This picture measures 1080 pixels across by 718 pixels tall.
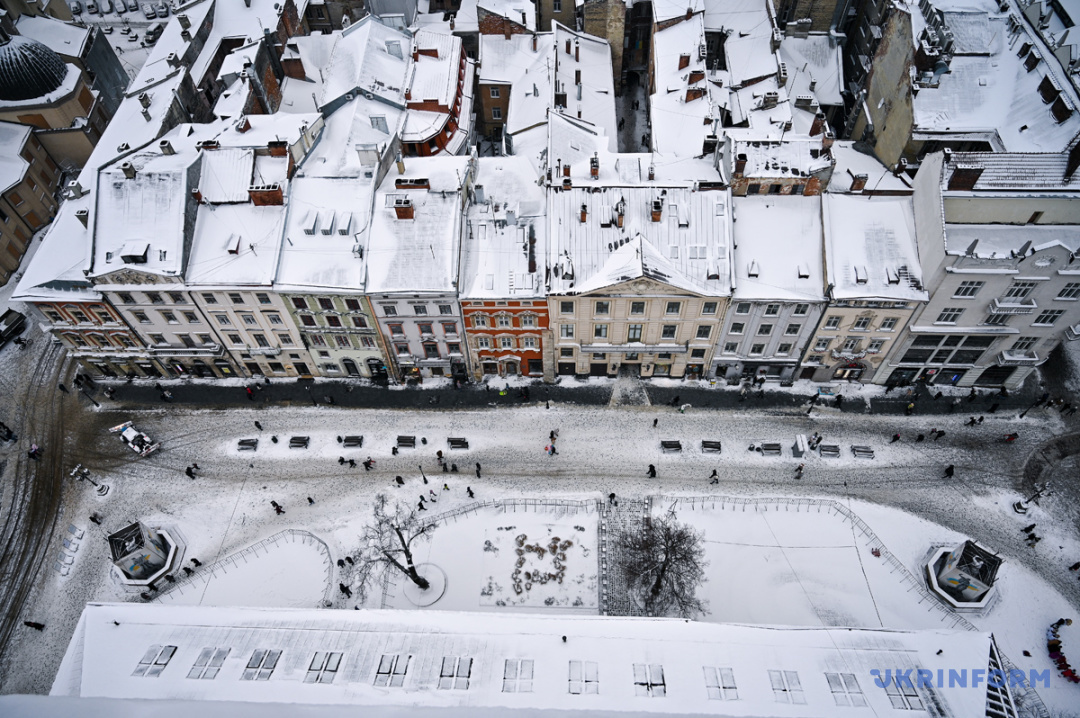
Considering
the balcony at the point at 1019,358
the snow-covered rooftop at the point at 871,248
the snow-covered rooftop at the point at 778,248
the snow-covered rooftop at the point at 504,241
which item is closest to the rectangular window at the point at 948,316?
the snow-covered rooftop at the point at 871,248

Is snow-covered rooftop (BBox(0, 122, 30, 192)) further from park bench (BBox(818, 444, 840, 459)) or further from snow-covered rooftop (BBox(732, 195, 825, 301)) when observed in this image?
park bench (BBox(818, 444, 840, 459))

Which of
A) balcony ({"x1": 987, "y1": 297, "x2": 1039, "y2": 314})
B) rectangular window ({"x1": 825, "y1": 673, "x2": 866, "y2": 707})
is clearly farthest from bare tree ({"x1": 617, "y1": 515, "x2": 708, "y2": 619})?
balcony ({"x1": 987, "y1": 297, "x2": 1039, "y2": 314})

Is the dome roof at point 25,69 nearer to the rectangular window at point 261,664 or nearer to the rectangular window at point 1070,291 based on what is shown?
the rectangular window at point 261,664

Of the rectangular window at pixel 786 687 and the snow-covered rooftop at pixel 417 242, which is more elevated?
the snow-covered rooftop at pixel 417 242

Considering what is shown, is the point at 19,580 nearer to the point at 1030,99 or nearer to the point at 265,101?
the point at 265,101

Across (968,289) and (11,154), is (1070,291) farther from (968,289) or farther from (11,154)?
(11,154)

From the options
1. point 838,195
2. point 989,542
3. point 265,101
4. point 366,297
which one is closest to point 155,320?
point 366,297
